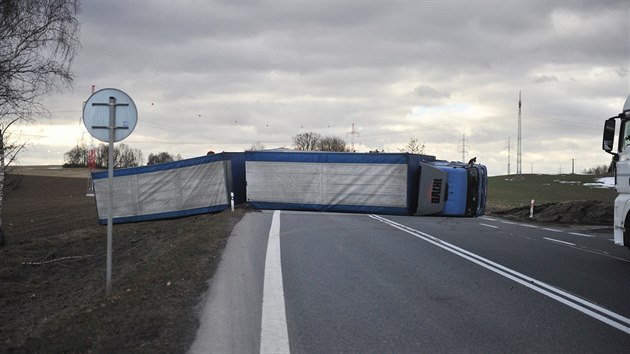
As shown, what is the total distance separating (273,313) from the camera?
6488 millimetres

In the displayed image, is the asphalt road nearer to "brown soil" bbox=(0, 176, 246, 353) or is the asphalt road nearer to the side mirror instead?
"brown soil" bbox=(0, 176, 246, 353)

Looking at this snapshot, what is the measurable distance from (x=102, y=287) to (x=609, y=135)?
9.89m

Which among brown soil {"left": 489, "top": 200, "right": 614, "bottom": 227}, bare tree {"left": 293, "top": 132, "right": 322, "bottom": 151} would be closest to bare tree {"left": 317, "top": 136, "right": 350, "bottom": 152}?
bare tree {"left": 293, "top": 132, "right": 322, "bottom": 151}

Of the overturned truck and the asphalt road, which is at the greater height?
the overturned truck

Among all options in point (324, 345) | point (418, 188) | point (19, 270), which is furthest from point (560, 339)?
point (19, 270)

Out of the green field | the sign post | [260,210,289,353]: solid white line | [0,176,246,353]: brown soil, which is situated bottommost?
[0,176,246,353]: brown soil

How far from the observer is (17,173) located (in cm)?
1998

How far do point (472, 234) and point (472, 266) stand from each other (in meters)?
7.05

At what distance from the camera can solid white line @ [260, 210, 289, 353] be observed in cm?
533

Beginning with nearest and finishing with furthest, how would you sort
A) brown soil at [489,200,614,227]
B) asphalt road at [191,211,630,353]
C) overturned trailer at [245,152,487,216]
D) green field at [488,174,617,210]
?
asphalt road at [191,211,630,353]
overturned trailer at [245,152,487,216]
brown soil at [489,200,614,227]
green field at [488,174,617,210]

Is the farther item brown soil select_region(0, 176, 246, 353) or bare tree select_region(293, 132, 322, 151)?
bare tree select_region(293, 132, 322, 151)

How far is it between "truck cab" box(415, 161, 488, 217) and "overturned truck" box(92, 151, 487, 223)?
0.09ft

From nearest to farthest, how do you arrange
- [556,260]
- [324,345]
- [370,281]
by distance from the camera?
[324,345] → [370,281] → [556,260]

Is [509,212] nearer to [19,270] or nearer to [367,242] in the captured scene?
[367,242]
